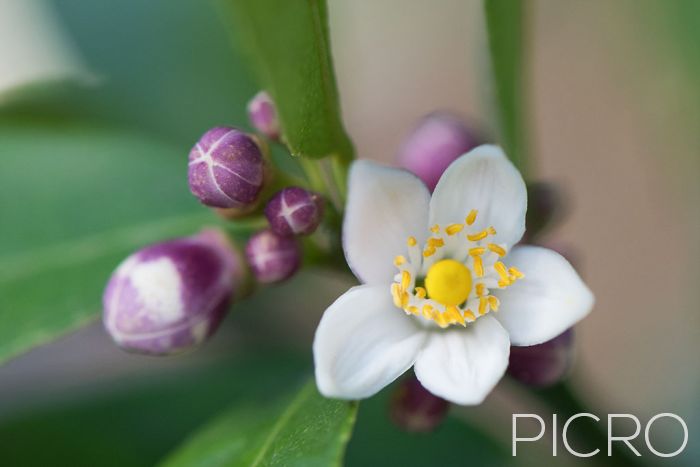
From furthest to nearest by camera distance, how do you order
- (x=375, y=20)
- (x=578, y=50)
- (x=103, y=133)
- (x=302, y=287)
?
(x=375, y=20) < (x=578, y=50) < (x=302, y=287) < (x=103, y=133)

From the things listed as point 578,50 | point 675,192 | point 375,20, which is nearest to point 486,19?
point 675,192

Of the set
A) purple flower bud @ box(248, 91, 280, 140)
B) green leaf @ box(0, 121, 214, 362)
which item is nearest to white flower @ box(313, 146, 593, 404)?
purple flower bud @ box(248, 91, 280, 140)

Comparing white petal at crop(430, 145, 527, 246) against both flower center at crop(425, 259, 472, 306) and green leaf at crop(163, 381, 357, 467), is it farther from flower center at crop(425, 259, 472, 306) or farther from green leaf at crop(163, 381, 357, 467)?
green leaf at crop(163, 381, 357, 467)

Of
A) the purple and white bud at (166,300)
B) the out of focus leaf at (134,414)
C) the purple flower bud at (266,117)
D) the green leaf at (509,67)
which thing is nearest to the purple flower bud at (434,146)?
the green leaf at (509,67)

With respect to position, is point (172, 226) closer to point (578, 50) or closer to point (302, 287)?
point (302, 287)

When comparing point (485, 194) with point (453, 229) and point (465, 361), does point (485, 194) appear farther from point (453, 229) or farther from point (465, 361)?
point (465, 361)

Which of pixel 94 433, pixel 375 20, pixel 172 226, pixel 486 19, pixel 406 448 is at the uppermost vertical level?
pixel 486 19

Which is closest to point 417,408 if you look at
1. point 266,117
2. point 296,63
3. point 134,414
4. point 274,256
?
point 274,256

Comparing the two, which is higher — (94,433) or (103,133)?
(103,133)
